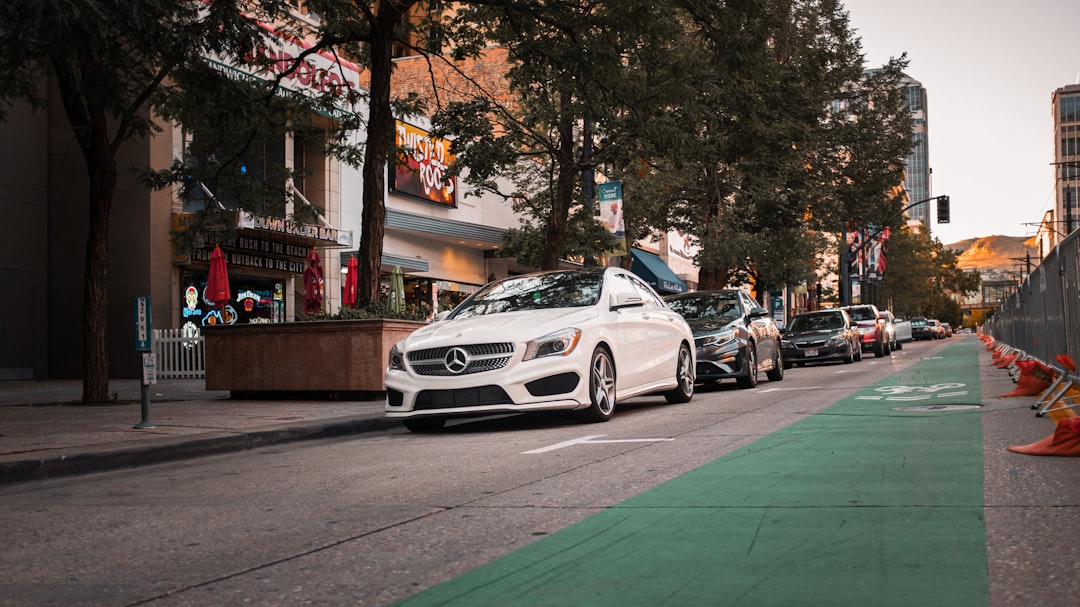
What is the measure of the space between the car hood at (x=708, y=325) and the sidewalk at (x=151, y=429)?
5.08 meters

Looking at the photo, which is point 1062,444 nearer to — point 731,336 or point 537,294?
point 537,294

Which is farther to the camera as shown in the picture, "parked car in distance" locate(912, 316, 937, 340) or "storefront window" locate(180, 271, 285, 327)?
"parked car in distance" locate(912, 316, 937, 340)

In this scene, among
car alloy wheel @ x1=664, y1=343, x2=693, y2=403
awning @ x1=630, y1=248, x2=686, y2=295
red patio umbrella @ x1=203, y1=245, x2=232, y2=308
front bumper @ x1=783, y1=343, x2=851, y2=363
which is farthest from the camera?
awning @ x1=630, y1=248, x2=686, y2=295

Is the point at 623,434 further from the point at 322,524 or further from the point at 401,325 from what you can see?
the point at 401,325

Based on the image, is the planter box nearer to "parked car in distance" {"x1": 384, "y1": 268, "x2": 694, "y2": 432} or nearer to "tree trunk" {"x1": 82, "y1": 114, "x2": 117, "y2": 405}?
"tree trunk" {"x1": 82, "y1": 114, "x2": 117, "y2": 405}

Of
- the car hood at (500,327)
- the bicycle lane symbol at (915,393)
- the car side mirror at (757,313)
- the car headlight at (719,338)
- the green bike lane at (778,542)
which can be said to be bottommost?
the green bike lane at (778,542)

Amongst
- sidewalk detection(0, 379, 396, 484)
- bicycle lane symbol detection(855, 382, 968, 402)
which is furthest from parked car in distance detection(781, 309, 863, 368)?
sidewalk detection(0, 379, 396, 484)

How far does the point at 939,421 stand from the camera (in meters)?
9.40

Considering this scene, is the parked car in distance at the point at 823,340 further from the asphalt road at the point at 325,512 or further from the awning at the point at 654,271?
the asphalt road at the point at 325,512

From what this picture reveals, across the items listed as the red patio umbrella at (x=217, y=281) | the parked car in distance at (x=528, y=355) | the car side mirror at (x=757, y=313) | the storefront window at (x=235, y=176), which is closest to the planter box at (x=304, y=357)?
the storefront window at (x=235, y=176)

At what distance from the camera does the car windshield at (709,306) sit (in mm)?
17422

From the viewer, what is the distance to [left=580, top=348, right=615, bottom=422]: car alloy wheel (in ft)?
34.8

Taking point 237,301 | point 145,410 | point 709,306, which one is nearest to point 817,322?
point 709,306

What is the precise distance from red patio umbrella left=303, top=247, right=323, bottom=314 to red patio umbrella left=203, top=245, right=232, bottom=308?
4.18 meters
